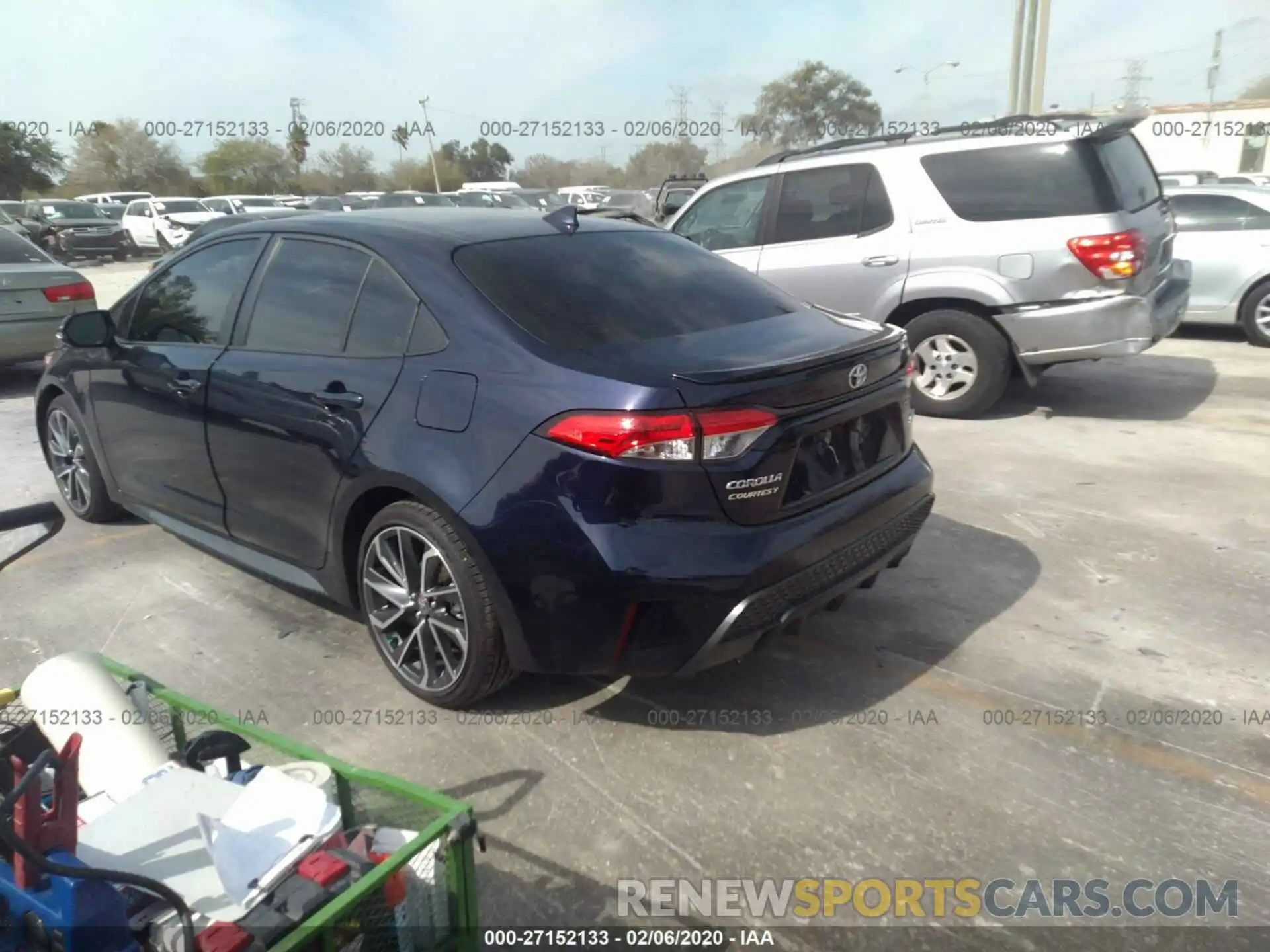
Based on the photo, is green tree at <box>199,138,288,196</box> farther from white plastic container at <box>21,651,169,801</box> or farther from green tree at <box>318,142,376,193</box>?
white plastic container at <box>21,651,169,801</box>

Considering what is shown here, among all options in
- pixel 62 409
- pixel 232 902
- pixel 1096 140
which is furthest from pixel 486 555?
pixel 1096 140

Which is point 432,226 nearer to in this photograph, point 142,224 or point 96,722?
point 96,722

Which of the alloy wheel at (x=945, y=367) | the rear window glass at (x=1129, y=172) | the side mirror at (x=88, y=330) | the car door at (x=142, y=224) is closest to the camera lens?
the side mirror at (x=88, y=330)

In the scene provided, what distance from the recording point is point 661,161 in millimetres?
55562

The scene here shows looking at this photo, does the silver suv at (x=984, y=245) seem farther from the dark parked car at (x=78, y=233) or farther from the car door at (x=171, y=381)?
the dark parked car at (x=78, y=233)

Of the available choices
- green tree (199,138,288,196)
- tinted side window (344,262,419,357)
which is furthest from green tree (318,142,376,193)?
tinted side window (344,262,419,357)

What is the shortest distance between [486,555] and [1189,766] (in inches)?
87.5

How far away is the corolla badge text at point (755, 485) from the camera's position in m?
2.80

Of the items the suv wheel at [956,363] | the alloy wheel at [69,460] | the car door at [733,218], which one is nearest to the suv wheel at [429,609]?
the alloy wheel at [69,460]

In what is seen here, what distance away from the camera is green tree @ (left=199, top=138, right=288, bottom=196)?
58.8 m

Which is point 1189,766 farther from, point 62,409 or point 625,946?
point 62,409

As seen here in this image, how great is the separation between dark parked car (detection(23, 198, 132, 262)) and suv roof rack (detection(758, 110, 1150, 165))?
79.8ft

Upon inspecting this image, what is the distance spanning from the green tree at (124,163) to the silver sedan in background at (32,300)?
5734 cm

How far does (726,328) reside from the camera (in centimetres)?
333
